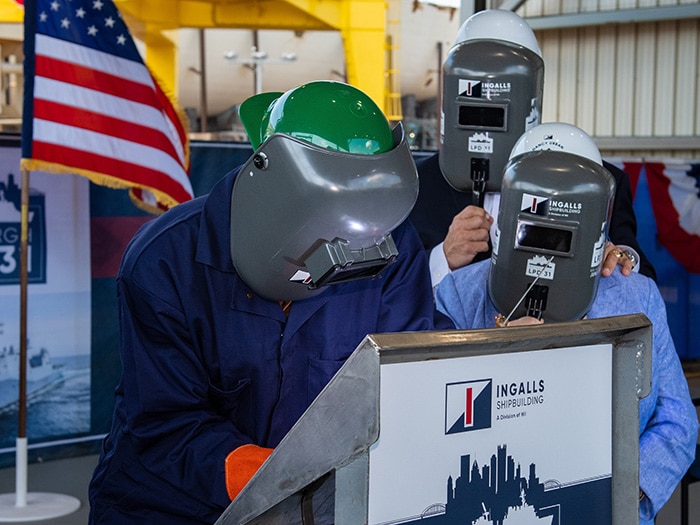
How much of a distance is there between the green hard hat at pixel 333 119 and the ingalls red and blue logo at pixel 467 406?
0.35m

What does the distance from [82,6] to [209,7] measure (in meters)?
9.47

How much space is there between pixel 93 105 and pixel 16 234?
2.83 ft

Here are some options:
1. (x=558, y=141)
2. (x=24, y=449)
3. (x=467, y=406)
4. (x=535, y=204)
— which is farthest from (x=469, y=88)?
(x=24, y=449)

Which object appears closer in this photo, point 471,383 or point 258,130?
point 471,383

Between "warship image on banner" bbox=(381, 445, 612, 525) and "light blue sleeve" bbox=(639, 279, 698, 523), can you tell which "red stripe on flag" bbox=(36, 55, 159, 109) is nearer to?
"light blue sleeve" bbox=(639, 279, 698, 523)

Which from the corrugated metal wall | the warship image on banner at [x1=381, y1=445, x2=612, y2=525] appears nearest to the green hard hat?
the warship image on banner at [x1=381, y1=445, x2=612, y2=525]

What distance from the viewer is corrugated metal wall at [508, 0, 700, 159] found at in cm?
983

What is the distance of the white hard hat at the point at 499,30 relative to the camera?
6.10 ft

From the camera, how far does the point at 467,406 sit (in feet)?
3.12

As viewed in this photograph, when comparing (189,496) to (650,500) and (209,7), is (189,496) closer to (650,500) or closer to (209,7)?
(650,500)

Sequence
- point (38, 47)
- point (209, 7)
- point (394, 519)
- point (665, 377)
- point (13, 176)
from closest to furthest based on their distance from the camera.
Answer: point (394, 519) < point (665, 377) < point (38, 47) < point (13, 176) < point (209, 7)

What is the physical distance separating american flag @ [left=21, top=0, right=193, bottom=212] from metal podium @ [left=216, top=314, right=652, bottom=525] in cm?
299

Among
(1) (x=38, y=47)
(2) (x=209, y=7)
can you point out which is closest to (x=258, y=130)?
(1) (x=38, y=47)

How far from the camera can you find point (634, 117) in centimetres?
1022
